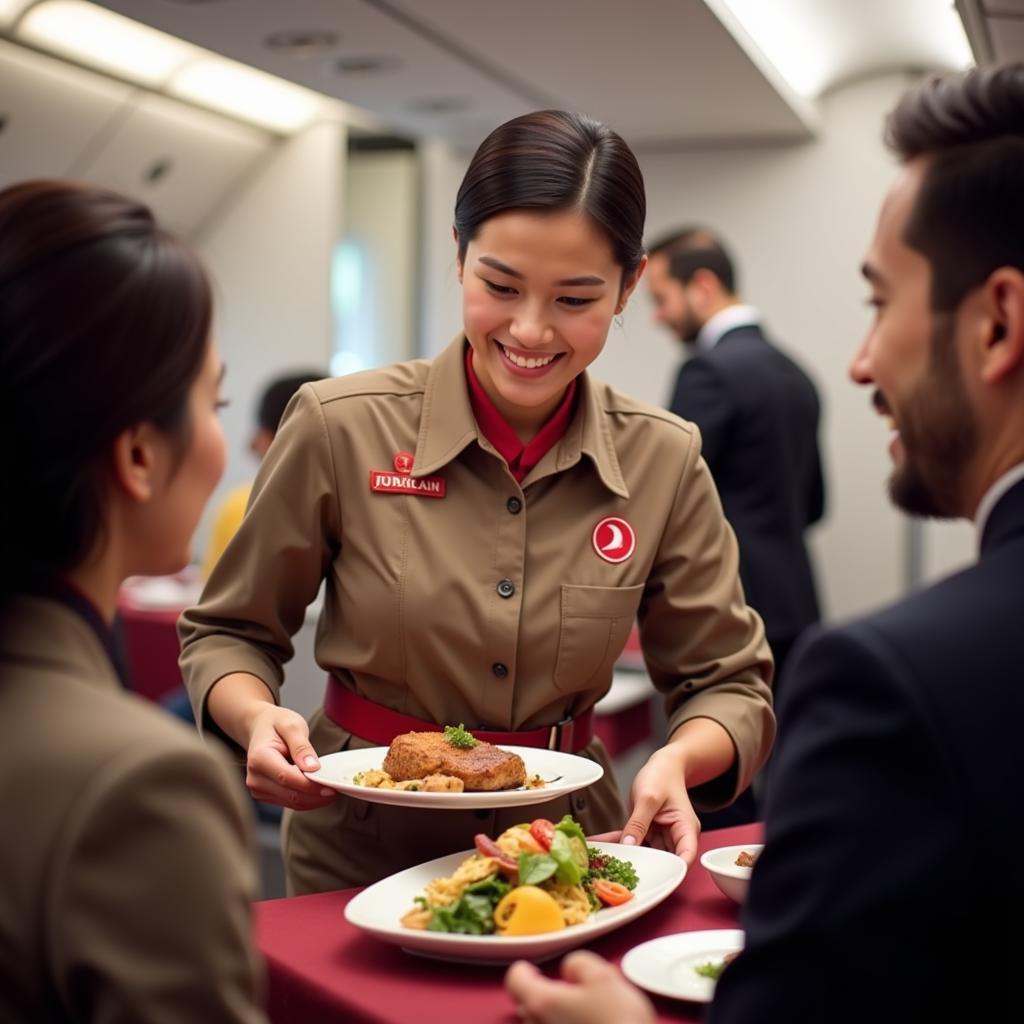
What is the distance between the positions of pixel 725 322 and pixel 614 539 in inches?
123

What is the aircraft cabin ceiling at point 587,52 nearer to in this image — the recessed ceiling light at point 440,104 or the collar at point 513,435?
the recessed ceiling light at point 440,104

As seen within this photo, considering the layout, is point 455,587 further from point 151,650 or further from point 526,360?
point 151,650

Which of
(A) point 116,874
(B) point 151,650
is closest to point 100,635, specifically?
(A) point 116,874

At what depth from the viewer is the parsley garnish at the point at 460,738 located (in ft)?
6.15

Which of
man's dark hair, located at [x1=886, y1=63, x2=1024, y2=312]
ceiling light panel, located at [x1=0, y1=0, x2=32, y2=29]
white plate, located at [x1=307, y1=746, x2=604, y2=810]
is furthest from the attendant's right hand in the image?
ceiling light panel, located at [x1=0, y1=0, x2=32, y2=29]

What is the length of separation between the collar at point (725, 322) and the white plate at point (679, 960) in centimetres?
355

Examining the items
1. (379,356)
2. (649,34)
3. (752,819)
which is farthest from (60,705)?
(379,356)

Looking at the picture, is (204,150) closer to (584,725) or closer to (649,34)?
(649,34)

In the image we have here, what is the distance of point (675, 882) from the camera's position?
1.68 metres

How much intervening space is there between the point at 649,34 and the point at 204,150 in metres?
2.67

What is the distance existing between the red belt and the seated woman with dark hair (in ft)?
2.63

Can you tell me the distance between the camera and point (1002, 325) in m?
1.20

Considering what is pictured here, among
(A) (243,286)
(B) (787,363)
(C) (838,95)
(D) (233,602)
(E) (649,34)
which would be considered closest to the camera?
(D) (233,602)

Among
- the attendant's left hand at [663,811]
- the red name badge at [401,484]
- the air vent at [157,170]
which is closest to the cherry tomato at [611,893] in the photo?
the attendant's left hand at [663,811]
